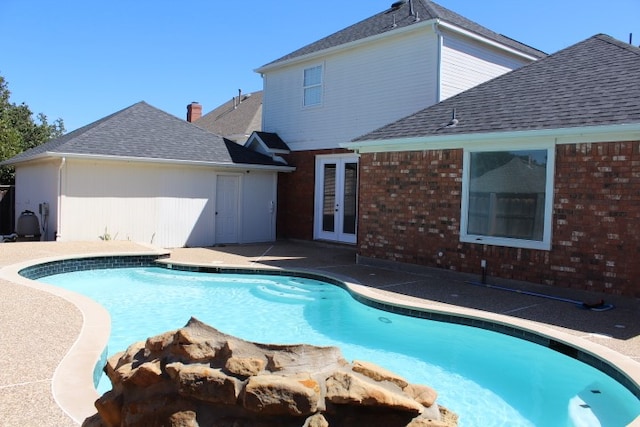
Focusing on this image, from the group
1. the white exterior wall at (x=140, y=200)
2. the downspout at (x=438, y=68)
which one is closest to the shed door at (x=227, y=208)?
the white exterior wall at (x=140, y=200)

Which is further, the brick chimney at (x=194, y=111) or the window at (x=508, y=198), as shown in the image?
the brick chimney at (x=194, y=111)

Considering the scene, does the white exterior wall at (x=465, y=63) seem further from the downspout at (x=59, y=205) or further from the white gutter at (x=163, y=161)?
the downspout at (x=59, y=205)

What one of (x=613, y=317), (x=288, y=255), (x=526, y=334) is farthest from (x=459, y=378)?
(x=288, y=255)

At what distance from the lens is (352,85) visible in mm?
15555

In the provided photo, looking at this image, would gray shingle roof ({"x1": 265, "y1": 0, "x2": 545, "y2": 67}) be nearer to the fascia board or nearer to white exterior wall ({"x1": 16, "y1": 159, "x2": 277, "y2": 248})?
the fascia board

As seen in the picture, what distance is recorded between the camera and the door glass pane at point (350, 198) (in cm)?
1532

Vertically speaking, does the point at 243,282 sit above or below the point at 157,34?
below

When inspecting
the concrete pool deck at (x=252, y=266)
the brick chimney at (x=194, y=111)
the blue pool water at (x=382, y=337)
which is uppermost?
the brick chimney at (x=194, y=111)

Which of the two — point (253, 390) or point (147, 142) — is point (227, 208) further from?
point (253, 390)

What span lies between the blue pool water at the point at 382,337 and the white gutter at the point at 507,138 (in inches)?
132

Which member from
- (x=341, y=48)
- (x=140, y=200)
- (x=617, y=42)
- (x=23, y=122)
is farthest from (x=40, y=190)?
(x=23, y=122)

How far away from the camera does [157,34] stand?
60.9 feet

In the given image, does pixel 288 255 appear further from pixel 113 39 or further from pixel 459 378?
pixel 113 39

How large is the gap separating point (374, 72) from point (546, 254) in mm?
8032
